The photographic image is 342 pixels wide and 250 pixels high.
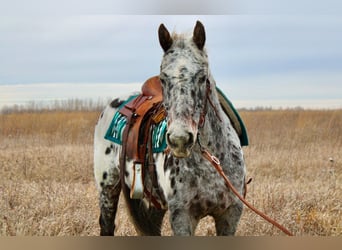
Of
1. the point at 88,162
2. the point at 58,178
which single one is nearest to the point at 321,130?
the point at 88,162

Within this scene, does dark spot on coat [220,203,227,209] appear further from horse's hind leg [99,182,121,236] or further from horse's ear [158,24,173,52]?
horse's hind leg [99,182,121,236]

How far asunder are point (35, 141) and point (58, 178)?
556mm

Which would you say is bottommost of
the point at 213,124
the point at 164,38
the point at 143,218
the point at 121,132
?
the point at 143,218

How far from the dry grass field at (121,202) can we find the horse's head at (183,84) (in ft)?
4.37

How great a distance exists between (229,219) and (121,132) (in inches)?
29.4

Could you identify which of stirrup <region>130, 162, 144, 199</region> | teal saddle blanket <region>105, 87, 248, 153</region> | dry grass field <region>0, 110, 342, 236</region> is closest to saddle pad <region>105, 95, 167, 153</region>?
teal saddle blanket <region>105, 87, 248, 153</region>

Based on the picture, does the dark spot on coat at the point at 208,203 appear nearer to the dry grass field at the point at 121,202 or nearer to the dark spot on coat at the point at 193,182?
the dark spot on coat at the point at 193,182

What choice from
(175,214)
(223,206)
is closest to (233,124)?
(223,206)

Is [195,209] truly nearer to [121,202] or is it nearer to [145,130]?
[145,130]

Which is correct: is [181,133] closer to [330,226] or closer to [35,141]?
[330,226]

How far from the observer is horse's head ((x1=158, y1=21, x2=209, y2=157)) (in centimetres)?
150

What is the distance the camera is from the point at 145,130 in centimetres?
210

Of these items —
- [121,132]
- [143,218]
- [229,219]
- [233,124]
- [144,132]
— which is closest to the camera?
[229,219]

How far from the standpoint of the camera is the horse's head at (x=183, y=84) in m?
1.50
